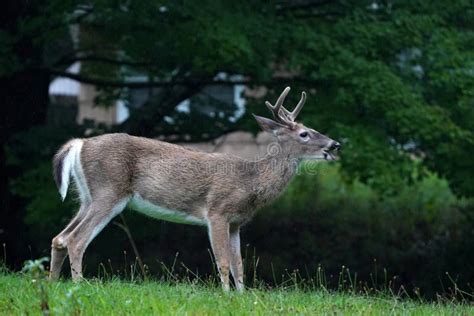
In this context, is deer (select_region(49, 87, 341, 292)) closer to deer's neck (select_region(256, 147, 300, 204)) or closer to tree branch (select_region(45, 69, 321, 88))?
deer's neck (select_region(256, 147, 300, 204))

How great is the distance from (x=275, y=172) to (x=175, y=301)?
2.91 meters

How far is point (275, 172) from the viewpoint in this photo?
378 inches

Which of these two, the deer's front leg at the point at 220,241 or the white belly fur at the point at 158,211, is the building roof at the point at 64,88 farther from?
the deer's front leg at the point at 220,241

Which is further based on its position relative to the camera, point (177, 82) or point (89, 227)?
point (177, 82)

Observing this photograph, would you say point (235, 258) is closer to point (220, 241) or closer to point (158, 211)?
point (220, 241)

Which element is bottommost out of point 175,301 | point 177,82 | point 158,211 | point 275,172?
point 177,82

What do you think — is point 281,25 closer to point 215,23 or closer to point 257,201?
point 215,23

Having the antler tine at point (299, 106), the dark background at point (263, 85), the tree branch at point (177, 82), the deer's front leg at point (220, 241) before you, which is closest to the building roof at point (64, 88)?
the dark background at point (263, 85)

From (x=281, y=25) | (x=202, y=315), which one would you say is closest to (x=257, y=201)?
(x=202, y=315)

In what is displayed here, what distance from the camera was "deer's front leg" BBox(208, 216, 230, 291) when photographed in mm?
8945

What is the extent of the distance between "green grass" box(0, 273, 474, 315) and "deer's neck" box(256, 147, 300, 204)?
1544 mm

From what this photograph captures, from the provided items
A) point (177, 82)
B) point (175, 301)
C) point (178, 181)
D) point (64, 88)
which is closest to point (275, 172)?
point (178, 181)

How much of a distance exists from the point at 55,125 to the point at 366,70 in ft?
14.3

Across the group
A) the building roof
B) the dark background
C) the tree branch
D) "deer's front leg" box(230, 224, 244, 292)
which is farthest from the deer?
the building roof
